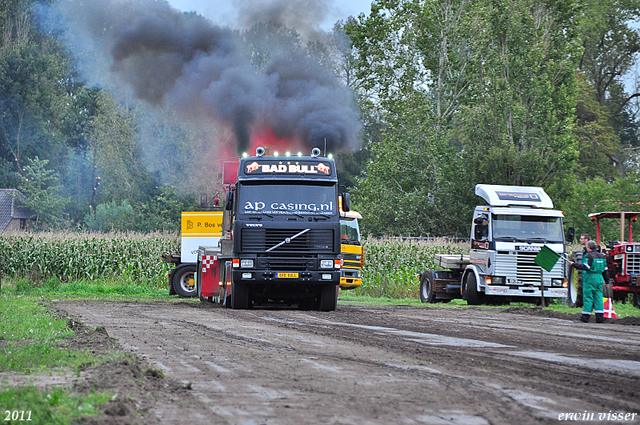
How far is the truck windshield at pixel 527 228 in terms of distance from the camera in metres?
24.3

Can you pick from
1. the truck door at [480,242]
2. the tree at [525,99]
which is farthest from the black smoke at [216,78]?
the tree at [525,99]

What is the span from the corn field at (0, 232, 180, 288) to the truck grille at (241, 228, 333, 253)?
15014mm

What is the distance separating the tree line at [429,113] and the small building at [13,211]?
151 centimetres

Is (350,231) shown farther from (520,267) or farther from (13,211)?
(13,211)

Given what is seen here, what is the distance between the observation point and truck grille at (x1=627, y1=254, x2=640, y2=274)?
24.5 metres

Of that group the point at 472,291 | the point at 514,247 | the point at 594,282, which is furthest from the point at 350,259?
the point at 594,282

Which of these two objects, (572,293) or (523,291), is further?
(572,293)

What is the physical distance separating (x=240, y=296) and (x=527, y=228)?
1015cm

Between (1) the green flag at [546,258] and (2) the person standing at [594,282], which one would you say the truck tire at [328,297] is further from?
(1) the green flag at [546,258]

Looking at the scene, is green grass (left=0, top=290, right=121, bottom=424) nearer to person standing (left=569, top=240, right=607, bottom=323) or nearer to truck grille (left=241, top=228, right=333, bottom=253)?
truck grille (left=241, top=228, right=333, bottom=253)

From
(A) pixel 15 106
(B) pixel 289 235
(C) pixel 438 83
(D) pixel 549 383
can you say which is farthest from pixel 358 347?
(A) pixel 15 106

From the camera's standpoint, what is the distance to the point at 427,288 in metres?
27.6

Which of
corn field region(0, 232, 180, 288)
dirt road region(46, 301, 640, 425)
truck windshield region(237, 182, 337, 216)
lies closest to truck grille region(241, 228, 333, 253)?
truck windshield region(237, 182, 337, 216)

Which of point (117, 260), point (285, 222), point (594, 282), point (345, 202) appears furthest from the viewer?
point (117, 260)
